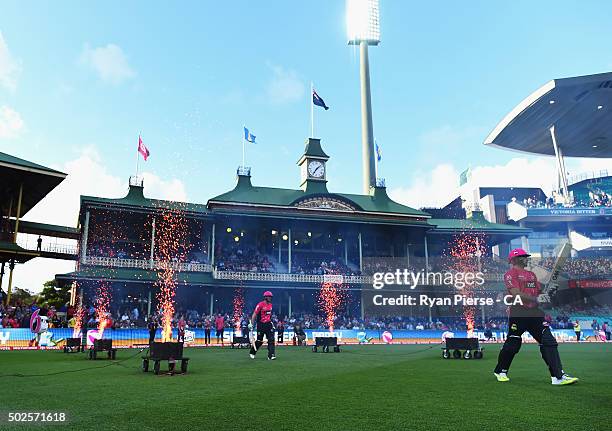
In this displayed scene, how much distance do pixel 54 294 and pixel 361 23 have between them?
186 feet

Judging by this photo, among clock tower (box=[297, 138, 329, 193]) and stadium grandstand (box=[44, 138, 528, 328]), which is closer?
stadium grandstand (box=[44, 138, 528, 328])

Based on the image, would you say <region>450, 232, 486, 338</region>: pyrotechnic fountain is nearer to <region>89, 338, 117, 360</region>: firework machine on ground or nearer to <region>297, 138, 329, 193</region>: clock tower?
<region>297, 138, 329, 193</region>: clock tower

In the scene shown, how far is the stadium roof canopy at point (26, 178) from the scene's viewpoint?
1221 inches

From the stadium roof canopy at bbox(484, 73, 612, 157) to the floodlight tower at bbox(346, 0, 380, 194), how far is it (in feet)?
53.3

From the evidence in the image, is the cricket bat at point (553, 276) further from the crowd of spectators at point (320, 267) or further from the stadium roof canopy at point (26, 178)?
the stadium roof canopy at point (26, 178)

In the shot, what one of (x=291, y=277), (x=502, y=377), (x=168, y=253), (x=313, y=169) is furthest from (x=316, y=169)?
(x=502, y=377)

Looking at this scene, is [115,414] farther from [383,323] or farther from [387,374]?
[383,323]

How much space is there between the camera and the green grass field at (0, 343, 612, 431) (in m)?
5.45

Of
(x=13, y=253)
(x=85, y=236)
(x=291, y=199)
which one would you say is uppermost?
(x=291, y=199)

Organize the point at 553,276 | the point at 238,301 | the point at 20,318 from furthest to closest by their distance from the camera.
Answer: the point at 553,276 → the point at 238,301 → the point at 20,318

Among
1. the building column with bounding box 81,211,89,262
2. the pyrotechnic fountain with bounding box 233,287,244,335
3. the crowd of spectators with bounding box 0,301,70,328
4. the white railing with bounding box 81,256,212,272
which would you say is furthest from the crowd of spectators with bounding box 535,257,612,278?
the crowd of spectators with bounding box 0,301,70,328

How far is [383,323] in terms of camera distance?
37719 mm

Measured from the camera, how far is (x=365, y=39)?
76.1m

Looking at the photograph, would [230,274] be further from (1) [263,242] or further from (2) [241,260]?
(1) [263,242]
